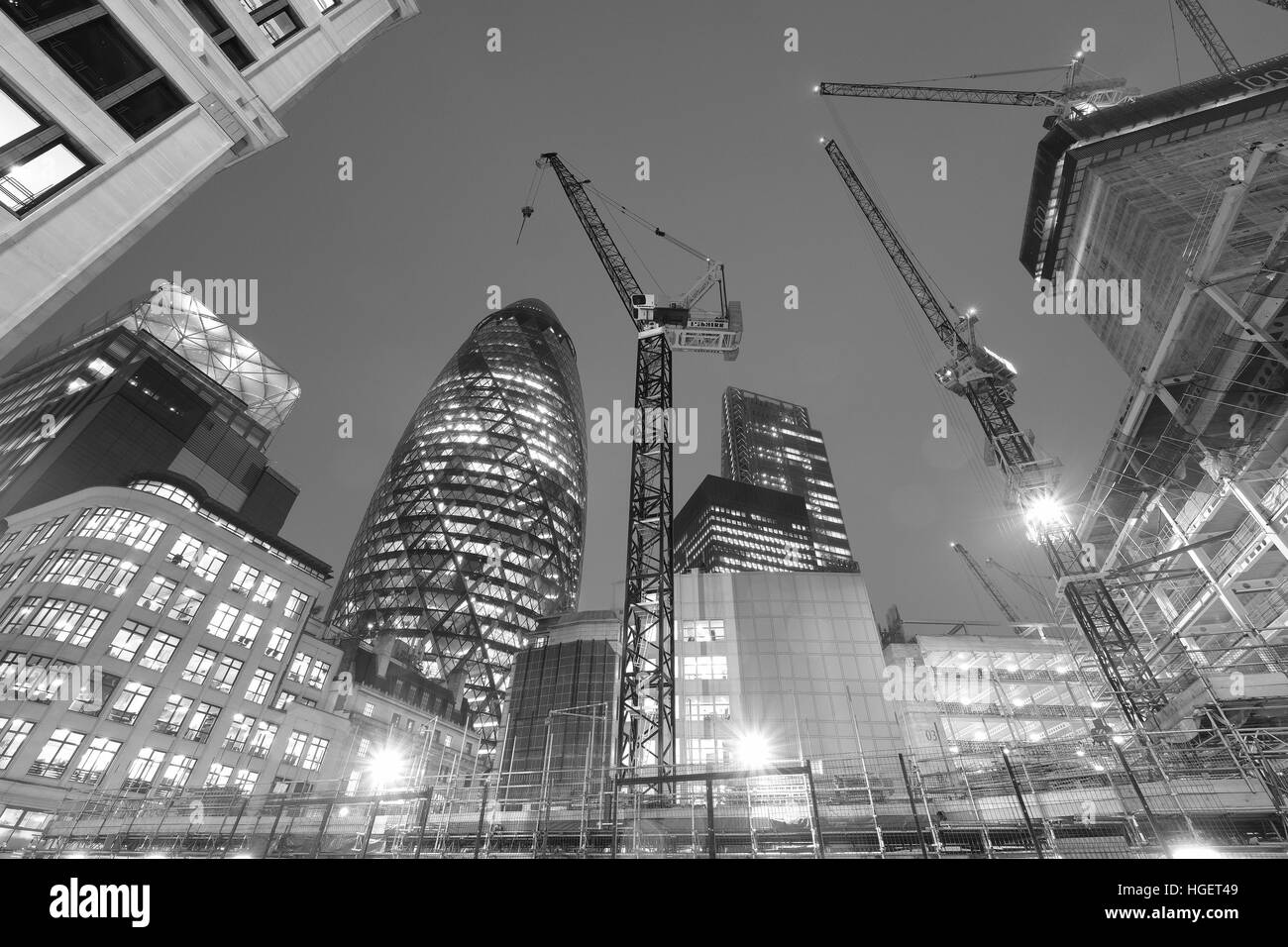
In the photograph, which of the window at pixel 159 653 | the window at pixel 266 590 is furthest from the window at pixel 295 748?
the window at pixel 159 653

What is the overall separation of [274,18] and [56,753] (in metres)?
46.5

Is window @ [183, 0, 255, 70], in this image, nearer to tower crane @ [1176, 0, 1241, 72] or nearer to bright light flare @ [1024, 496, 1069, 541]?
bright light flare @ [1024, 496, 1069, 541]

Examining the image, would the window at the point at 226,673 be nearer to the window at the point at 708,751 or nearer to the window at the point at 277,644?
the window at the point at 277,644

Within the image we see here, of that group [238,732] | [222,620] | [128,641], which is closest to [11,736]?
[128,641]

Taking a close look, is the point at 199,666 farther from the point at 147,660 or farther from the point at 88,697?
the point at 88,697

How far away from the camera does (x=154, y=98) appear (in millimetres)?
16844

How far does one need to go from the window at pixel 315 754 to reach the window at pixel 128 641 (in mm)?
17745

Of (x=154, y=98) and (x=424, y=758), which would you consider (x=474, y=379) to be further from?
(x=154, y=98)

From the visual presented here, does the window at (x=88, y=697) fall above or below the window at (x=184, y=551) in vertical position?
below

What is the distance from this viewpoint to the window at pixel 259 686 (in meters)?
51.4

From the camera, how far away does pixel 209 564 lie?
51.8 metres

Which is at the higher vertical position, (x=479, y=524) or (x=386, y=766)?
(x=479, y=524)
